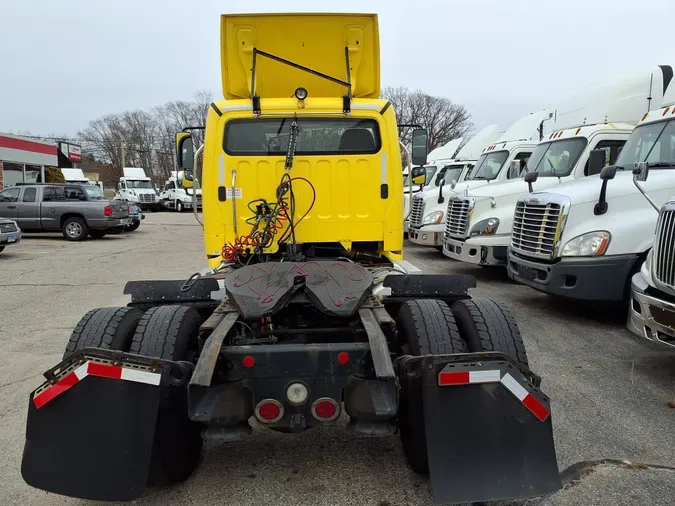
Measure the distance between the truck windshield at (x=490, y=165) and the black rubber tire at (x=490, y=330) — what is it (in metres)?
8.90

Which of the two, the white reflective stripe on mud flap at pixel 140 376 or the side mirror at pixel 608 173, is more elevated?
the side mirror at pixel 608 173

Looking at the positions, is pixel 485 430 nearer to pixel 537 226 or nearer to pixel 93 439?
pixel 93 439

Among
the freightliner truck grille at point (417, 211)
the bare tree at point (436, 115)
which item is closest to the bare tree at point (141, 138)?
the bare tree at point (436, 115)

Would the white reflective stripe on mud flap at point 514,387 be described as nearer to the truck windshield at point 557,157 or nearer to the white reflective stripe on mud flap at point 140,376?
the white reflective stripe on mud flap at point 140,376

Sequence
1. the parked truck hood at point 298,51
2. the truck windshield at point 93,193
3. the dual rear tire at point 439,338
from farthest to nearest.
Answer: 1. the truck windshield at point 93,193
2. the parked truck hood at point 298,51
3. the dual rear tire at point 439,338

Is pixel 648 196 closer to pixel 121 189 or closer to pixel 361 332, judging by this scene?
pixel 361 332

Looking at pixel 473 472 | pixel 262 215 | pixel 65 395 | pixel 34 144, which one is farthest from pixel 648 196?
pixel 34 144

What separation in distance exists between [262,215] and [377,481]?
236 centimetres

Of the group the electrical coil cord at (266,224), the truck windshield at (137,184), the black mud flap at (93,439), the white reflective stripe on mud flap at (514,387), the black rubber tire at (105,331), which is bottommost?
the black mud flap at (93,439)

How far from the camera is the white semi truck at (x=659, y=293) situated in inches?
170

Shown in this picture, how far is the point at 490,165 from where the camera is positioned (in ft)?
39.6

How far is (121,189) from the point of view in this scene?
37344mm

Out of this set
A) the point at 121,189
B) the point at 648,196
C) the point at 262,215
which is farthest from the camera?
the point at 121,189

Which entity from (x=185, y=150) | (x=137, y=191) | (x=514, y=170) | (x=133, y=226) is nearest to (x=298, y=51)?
(x=185, y=150)
